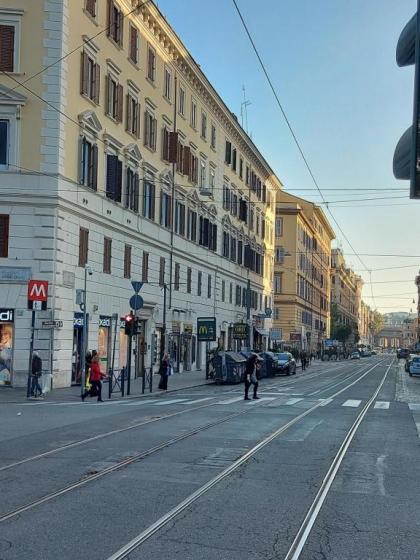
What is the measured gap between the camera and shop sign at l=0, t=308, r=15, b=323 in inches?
1078

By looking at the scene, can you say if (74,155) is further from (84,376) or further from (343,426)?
(343,426)

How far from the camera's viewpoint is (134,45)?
117ft

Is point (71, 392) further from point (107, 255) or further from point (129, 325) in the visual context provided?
point (107, 255)

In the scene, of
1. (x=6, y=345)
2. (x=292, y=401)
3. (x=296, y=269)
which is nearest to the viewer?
(x=292, y=401)

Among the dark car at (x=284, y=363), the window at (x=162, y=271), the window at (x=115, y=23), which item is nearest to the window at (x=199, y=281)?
the dark car at (x=284, y=363)

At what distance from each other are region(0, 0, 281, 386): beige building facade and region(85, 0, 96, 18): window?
2.0 inches

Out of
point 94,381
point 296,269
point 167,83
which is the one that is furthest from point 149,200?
point 296,269

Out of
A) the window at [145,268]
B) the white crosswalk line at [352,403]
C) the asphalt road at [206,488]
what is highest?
the window at [145,268]

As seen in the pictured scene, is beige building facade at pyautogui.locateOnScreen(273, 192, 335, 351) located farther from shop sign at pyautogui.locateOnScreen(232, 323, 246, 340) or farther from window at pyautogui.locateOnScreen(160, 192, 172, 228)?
window at pyautogui.locateOnScreen(160, 192, 172, 228)

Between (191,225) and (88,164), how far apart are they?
51.3 feet

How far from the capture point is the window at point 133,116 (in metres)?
35.4

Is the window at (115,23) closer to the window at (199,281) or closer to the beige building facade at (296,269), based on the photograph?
the window at (199,281)

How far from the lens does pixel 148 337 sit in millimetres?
38562

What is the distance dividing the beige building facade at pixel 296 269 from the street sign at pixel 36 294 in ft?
189
